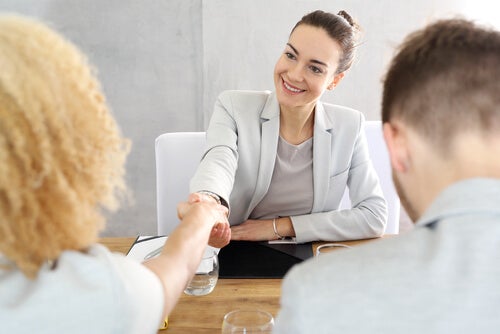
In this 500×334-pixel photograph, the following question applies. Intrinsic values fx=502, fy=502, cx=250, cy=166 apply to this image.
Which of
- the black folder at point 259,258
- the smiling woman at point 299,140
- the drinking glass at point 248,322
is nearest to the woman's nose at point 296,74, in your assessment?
the smiling woman at point 299,140

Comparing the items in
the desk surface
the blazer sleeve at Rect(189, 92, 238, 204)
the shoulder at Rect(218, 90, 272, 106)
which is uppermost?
the shoulder at Rect(218, 90, 272, 106)

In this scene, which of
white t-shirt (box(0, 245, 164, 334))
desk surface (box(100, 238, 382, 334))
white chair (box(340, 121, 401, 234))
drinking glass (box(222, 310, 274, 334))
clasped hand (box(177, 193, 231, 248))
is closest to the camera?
white t-shirt (box(0, 245, 164, 334))

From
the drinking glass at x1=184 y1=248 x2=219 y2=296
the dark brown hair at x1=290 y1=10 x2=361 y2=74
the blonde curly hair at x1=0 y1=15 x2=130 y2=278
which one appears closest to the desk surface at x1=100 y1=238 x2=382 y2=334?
the drinking glass at x1=184 y1=248 x2=219 y2=296

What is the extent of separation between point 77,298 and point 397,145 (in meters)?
0.60

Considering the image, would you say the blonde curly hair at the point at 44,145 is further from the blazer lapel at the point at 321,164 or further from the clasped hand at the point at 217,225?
the blazer lapel at the point at 321,164

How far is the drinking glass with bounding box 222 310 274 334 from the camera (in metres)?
0.98

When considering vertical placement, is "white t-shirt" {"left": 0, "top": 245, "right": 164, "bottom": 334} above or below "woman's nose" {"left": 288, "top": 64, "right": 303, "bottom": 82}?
below

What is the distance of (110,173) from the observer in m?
0.85

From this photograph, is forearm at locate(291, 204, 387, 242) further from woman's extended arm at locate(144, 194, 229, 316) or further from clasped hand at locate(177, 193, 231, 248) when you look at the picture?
woman's extended arm at locate(144, 194, 229, 316)

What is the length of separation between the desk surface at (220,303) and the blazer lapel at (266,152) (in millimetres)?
621

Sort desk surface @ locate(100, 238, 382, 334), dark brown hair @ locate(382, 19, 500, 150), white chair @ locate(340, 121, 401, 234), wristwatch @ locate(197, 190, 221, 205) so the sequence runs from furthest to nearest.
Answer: white chair @ locate(340, 121, 401, 234), wristwatch @ locate(197, 190, 221, 205), desk surface @ locate(100, 238, 382, 334), dark brown hair @ locate(382, 19, 500, 150)

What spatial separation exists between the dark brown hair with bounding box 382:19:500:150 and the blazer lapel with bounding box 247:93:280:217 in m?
1.05

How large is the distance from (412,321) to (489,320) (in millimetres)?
91

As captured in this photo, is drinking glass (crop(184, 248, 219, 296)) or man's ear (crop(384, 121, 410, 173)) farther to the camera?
drinking glass (crop(184, 248, 219, 296))
